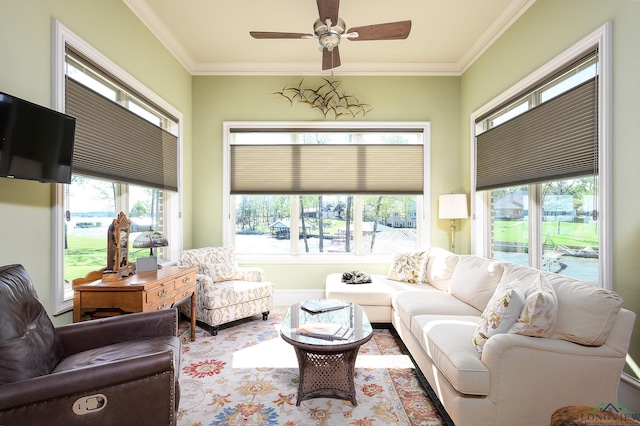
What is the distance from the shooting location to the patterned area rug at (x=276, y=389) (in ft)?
6.47

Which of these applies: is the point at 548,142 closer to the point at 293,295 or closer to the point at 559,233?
the point at 559,233

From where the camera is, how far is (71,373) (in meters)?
1.22

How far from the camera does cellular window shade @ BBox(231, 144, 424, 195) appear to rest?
4.32m

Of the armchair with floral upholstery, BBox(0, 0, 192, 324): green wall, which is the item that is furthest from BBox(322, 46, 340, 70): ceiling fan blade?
the armchair with floral upholstery

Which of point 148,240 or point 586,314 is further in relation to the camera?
point 148,240

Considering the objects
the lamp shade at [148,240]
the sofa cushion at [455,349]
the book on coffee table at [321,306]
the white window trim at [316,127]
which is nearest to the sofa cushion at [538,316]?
the sofa cushion at [455,349]

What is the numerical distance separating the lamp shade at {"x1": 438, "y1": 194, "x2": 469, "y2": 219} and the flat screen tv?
371cm

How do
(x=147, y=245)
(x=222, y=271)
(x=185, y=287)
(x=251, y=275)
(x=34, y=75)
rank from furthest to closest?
(x=251, y=275) < (x=222, y=271) < (x=185, y=287) < (x=147, y=245) < (x=34, y=75)

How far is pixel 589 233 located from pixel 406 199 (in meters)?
2.25

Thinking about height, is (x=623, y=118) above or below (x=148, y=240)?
above

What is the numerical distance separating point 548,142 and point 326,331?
240cm

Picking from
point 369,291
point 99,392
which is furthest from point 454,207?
point 99,392

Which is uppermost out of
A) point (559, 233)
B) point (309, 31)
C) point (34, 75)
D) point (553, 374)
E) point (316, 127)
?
point (309, 31)

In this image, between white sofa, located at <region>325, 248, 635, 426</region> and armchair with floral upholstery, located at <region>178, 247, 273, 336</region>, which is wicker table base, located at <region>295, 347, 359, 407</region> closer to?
white sofa, located at <region>325, 248, 635, 426</region>
